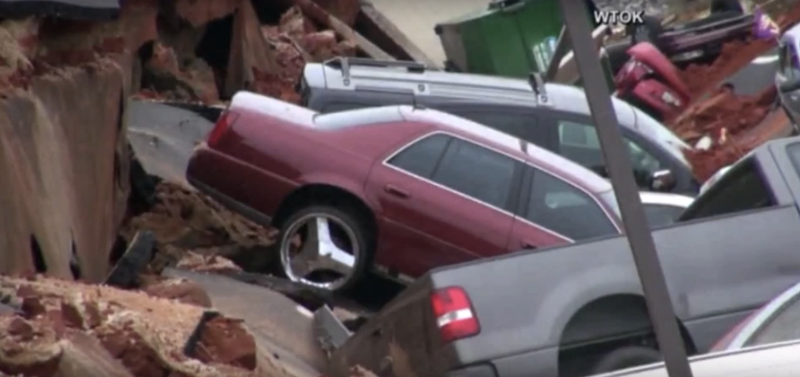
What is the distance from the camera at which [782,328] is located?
6562 mm

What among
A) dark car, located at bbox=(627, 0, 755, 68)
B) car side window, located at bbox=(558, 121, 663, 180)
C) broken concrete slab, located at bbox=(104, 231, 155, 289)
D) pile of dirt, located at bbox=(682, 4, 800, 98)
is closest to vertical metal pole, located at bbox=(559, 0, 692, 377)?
broken concrete slab, located at bbox=(104, 231, 155, 289)

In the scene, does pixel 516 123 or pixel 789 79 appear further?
pixel 789 79

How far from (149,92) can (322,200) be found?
617 cm

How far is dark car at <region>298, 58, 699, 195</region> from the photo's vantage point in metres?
15.6

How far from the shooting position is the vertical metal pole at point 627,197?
5344 mm

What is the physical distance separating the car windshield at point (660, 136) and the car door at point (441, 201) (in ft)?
6.97

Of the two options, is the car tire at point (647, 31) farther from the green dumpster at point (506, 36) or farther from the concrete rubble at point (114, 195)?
the concrete rubble at point (114, 195)

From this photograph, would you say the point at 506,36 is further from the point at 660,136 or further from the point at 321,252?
the point at 321,252

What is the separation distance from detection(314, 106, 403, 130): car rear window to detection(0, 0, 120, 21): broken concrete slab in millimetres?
3243

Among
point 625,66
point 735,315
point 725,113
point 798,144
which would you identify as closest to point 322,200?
point 798,144

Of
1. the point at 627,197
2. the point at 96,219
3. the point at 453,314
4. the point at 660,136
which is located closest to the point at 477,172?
the point at 660,136

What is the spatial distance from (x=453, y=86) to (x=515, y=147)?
2.16 meters

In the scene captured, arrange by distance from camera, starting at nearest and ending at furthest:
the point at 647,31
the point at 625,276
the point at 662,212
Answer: the point at 625,276 < the point at 662,212 < the point at 647,31

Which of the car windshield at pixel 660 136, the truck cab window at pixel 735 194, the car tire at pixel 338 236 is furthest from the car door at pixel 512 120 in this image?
the truck cab window at pixel 735 194
